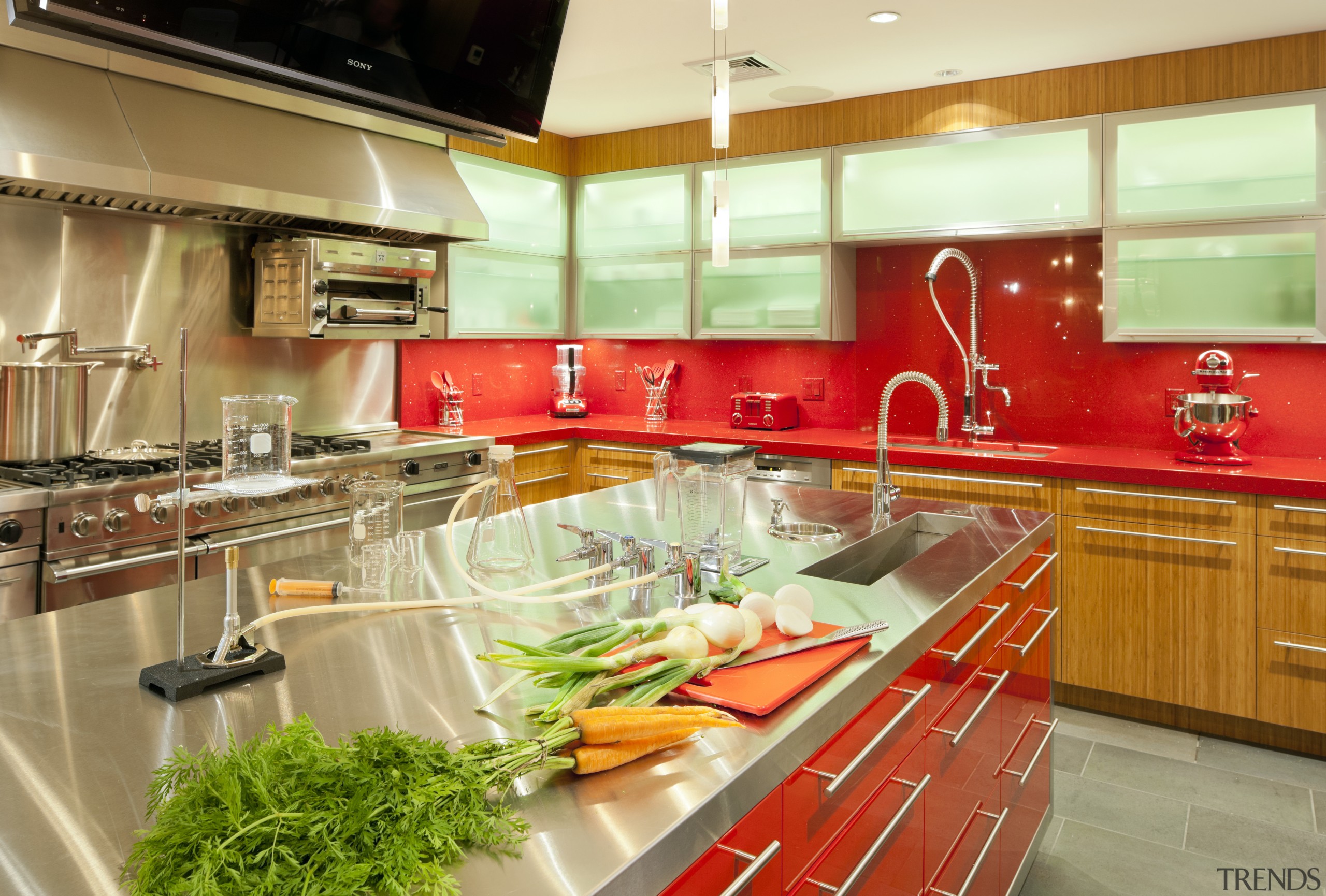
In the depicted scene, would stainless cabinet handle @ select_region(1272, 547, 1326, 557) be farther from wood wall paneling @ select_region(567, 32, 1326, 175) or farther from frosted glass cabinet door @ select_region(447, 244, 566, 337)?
frosted glass cabinet door @ select_region(447, 244, 566, 337)

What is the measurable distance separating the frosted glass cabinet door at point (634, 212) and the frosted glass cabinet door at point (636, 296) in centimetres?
7

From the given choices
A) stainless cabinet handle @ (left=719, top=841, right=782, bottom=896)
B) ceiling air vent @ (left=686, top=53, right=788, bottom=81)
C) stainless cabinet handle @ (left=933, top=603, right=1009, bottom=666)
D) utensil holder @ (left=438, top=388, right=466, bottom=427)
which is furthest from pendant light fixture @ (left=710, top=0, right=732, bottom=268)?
utensil holder @ (left=438, top=388, right=466, bottom=427)

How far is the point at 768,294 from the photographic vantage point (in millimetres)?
4492

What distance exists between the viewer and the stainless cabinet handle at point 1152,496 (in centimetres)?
314

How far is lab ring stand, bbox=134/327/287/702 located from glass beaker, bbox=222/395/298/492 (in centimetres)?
6

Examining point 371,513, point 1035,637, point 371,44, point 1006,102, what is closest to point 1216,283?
point 1006,102

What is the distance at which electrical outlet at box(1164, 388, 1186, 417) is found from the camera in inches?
148

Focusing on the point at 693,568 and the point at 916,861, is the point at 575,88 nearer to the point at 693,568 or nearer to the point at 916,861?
the point at 693,568

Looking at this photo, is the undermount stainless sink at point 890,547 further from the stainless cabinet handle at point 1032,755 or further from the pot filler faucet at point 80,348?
the pot filler faucet at point 80,348

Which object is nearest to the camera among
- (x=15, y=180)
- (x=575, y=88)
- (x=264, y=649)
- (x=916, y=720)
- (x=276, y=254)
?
(x=264, y=649)

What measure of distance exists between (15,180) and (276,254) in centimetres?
102

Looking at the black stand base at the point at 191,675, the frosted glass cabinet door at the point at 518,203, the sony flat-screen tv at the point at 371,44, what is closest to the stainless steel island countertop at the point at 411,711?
the black stand base at the point at 191,675

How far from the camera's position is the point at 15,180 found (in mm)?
2520

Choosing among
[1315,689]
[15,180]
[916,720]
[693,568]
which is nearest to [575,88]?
[15,180]
